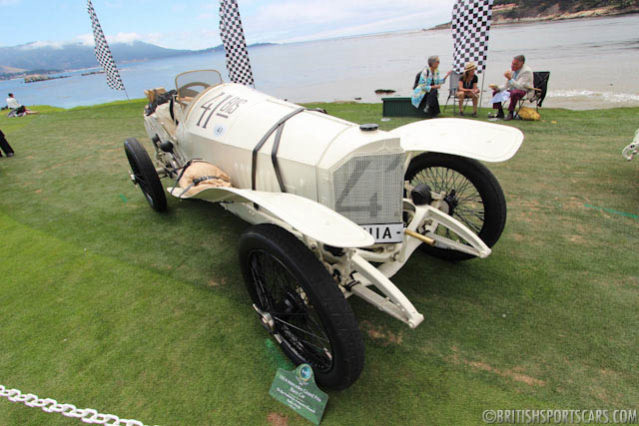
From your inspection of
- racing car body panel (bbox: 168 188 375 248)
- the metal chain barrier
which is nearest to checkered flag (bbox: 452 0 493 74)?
racing car body panel (bbox: 168 188 375 248)

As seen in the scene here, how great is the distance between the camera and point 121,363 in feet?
Answer: 6.99

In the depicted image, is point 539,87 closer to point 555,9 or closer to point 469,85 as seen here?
point 469,85

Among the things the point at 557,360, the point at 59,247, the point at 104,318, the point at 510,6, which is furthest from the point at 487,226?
the point at 510,6

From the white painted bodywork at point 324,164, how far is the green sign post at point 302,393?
508mm

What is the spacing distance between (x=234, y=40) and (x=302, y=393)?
9.71m

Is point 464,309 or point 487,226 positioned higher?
point 487,226

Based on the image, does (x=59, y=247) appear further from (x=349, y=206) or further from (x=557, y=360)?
(x=557, y=360)

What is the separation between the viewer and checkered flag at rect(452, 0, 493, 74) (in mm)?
6926

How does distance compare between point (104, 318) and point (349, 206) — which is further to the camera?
point (104, 318)

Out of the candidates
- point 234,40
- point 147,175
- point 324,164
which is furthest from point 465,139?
point 234,40

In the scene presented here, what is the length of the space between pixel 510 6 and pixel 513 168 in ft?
261

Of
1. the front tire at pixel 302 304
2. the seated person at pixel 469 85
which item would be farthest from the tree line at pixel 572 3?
the front tire at pixel 302 304

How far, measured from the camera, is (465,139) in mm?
2365

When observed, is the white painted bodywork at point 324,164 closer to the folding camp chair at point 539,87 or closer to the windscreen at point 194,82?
the windscreen at point 194,82
